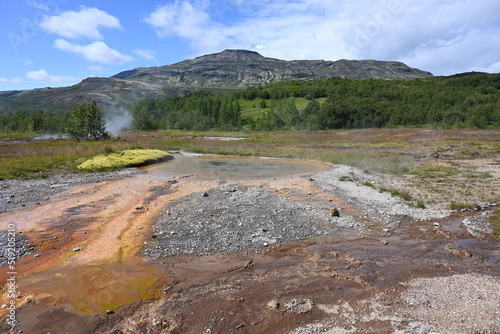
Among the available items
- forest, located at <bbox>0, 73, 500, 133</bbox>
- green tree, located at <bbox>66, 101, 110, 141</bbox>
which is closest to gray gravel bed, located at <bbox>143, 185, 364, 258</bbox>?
green tree, located at <bbox>66, 101, 110, 141</bbox>

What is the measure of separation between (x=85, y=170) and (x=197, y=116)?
88.0 metres

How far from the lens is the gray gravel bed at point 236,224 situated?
10695 millimetres

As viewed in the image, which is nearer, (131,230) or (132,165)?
(131,230)

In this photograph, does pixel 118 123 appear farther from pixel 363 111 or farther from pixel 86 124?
pixel 363 111

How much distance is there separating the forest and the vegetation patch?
56150 millimetres

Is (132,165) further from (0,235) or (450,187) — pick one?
(450,187)

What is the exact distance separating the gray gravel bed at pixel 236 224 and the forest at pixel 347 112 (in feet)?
226

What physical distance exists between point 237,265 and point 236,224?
3.22 meters

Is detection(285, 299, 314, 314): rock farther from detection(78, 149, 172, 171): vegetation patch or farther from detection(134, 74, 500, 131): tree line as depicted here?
detection(134, 74, 500, 131): tree line

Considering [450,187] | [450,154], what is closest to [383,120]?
[450,154]

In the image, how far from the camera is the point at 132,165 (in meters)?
28.4

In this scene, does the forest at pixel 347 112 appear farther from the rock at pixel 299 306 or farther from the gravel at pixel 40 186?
the rock at pixel 299 306

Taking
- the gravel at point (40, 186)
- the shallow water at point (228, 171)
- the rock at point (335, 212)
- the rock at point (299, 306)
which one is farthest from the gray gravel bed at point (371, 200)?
the gravel at point (40, 186)

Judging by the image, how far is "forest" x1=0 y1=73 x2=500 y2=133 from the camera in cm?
8675
